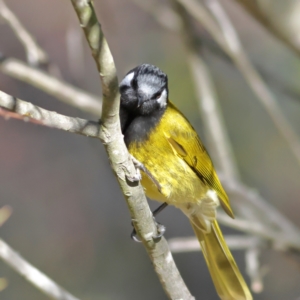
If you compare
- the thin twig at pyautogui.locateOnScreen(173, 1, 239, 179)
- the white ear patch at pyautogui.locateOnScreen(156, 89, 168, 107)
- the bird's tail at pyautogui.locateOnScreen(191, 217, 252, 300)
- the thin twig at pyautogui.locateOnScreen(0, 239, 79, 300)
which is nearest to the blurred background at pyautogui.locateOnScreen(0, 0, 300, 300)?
the thin twig at pyautogui.locateOnScreen(173, 1, 239, 179)

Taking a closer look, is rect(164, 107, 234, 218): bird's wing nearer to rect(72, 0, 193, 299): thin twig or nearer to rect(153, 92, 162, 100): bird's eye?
rect(153, 92, 162, 100): bird's eye

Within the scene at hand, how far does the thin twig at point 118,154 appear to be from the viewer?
1.35m

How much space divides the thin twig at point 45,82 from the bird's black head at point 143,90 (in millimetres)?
636

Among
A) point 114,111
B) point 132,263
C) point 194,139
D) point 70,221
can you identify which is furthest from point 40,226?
point 114,111

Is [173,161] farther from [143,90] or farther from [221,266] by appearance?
[221,266]

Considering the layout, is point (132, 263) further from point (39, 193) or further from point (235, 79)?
point (235, 79)

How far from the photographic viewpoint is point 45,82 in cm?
313

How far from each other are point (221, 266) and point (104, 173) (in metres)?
2.82

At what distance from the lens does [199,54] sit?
3752mm

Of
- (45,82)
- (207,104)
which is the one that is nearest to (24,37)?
(45,82)

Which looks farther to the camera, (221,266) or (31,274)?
(221,266)

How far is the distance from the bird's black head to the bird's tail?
2.66 ft

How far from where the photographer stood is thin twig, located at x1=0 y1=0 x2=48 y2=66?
2.79 meters

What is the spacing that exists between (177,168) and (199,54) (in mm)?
1353
